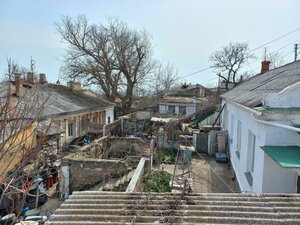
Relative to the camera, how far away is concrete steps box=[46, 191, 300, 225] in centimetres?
331

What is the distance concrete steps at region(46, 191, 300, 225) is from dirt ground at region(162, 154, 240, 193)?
3657 millimetres

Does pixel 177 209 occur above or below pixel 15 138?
below

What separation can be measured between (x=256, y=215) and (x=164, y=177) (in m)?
6.36

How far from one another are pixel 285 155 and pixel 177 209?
96.4 inches

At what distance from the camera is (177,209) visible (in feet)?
11.8

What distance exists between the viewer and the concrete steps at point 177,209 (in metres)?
3.31

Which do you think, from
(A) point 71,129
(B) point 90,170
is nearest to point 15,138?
(B) point 90,170

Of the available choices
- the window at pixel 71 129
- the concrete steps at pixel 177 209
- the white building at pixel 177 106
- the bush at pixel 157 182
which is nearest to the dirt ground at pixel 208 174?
the bush at pixel 157 182

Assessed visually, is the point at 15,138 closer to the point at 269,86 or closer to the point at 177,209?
the point at 177,209

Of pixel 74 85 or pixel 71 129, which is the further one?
pixel 74 85

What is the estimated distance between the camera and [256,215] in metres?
3.41

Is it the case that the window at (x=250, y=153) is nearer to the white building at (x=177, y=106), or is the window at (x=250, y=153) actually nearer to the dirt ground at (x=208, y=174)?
the dirt ground at (x=208, y=174)

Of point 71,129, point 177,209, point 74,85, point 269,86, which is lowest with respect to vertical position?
point 71,129

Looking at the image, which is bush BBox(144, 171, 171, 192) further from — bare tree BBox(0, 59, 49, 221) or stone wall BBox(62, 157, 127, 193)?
bare tree BBox(0, 59, 49, 221)
